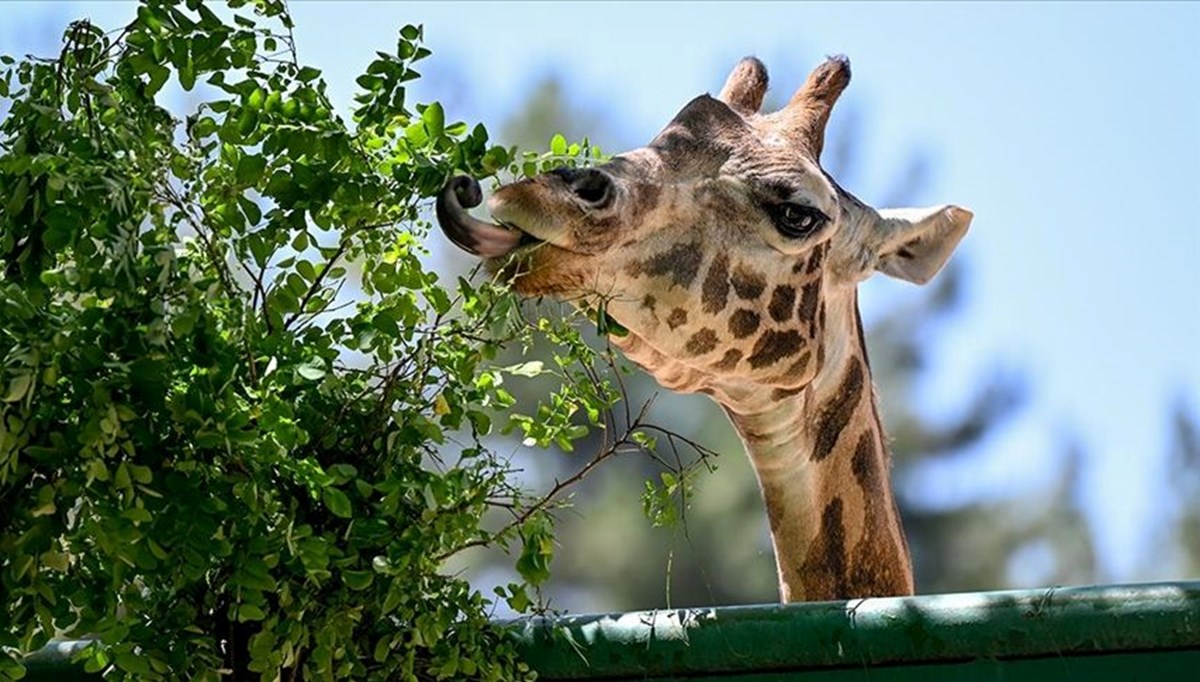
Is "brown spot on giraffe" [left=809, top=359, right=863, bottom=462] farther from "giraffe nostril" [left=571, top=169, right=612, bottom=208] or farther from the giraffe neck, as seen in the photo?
"giraffe nostril" [left=571, top=169, right=612, bottom=208]

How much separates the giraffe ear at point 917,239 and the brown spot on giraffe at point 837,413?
196 millimetres

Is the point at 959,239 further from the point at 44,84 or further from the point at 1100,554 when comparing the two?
the point at 1100,554

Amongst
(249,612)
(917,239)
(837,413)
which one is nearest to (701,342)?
(837,413)

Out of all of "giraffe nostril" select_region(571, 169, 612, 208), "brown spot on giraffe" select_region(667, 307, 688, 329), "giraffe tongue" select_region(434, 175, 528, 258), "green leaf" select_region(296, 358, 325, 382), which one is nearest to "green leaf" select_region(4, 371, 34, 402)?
"green leaf" select_region(296, 358, 325, 382)

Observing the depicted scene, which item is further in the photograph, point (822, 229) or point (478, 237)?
point (822, 229)

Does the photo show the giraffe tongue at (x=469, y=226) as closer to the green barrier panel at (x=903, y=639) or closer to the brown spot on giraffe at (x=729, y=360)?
the green barrier panel at (x=903, y=639)

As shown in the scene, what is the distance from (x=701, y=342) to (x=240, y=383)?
1.22 metres

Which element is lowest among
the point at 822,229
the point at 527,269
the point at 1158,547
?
the point at 527,269

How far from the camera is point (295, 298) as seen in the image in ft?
7.16

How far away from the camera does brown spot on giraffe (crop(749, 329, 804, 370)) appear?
328cm

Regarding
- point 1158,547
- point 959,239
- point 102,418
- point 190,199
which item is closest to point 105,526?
point 102,418

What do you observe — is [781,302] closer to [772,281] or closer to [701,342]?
[772,281]

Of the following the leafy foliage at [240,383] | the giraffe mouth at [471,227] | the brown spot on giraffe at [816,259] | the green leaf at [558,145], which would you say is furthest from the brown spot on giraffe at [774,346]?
the leafy foliage at [240,383]

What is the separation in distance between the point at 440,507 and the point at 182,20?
0.62 meters
